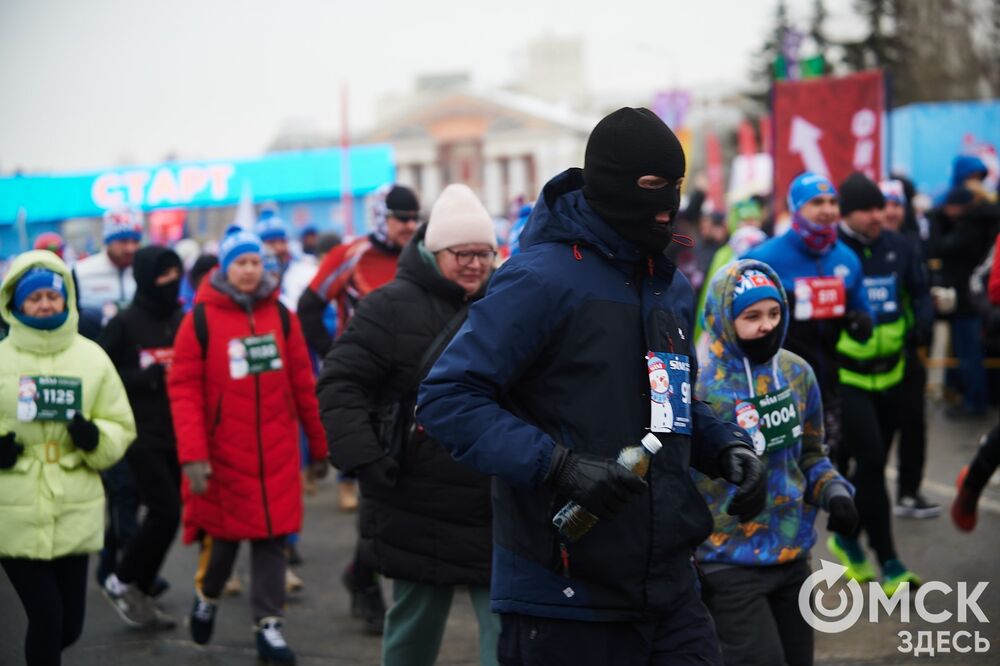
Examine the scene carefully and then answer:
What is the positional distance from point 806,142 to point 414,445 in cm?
697

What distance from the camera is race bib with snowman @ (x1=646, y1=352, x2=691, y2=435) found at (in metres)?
3.38

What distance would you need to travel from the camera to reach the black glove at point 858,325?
6875 millimetres

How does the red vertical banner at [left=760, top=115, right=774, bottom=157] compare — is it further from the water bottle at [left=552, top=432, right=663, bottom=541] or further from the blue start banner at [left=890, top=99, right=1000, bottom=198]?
the water bottle at [left=552, top=432, right=663, bottom=541]

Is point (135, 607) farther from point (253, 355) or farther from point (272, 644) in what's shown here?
point (253, 355)

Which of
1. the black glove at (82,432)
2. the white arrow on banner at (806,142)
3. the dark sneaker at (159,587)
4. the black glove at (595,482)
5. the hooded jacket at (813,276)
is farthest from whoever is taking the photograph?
the white arrow on banner at (806,142)

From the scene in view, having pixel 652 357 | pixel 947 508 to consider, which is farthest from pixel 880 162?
pixel 652 357

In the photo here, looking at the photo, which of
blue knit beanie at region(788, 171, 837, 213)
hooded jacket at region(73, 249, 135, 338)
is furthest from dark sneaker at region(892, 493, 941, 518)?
hooded jacket at region(73, 249, 135, 338)

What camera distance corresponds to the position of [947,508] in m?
8.89

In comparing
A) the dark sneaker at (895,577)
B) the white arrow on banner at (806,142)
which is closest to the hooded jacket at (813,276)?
the dark sneaker at (895,577)

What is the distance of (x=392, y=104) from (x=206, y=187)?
135968mm

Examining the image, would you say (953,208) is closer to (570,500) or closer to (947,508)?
(947,508)

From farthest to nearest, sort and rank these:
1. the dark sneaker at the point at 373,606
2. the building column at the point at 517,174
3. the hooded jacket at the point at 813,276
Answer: the building column at the point at 517,174, the dark sneaker at the point at 373,606, the hooded jacket at the point at 813,276

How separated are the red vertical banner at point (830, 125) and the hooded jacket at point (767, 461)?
6281 mm

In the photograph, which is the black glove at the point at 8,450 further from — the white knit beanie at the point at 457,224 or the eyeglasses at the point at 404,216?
the eyeglasses at the point at 404,216
